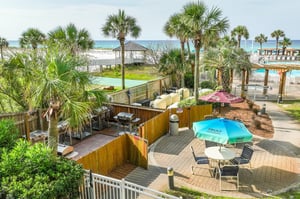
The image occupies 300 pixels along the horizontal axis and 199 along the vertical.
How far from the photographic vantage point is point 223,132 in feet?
26.4

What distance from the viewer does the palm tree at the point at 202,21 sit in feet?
46.2

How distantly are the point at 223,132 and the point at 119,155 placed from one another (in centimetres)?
378

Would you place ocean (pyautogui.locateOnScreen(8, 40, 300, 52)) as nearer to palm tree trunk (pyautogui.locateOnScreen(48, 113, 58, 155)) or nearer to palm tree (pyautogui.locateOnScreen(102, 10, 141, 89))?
palm tree (pyautogui.locateOnScreen(102, 10, 141, 89))

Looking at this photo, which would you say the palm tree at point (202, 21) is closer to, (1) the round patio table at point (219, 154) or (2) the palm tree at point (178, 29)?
(2) the palm tree at point (178, 29)

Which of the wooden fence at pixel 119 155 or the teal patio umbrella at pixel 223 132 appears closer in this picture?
the wooden fence at pixel 119 155

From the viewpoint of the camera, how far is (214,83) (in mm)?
21328

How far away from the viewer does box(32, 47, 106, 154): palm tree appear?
535 cm

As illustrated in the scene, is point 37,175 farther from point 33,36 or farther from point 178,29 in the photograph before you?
point 33,36

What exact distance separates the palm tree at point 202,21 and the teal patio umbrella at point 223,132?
24.6ft

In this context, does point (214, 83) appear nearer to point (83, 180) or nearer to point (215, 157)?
point (215, 157)

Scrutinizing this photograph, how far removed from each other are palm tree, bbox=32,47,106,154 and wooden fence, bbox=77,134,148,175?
1.95 metres

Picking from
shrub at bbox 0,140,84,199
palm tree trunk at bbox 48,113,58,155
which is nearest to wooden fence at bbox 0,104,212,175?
palm tree trunk at bbox 48,113,58,155

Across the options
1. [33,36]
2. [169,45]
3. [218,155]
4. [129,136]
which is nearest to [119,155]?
[129,136]

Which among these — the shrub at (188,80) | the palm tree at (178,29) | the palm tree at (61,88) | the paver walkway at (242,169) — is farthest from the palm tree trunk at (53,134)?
the shrub at (188,80)
